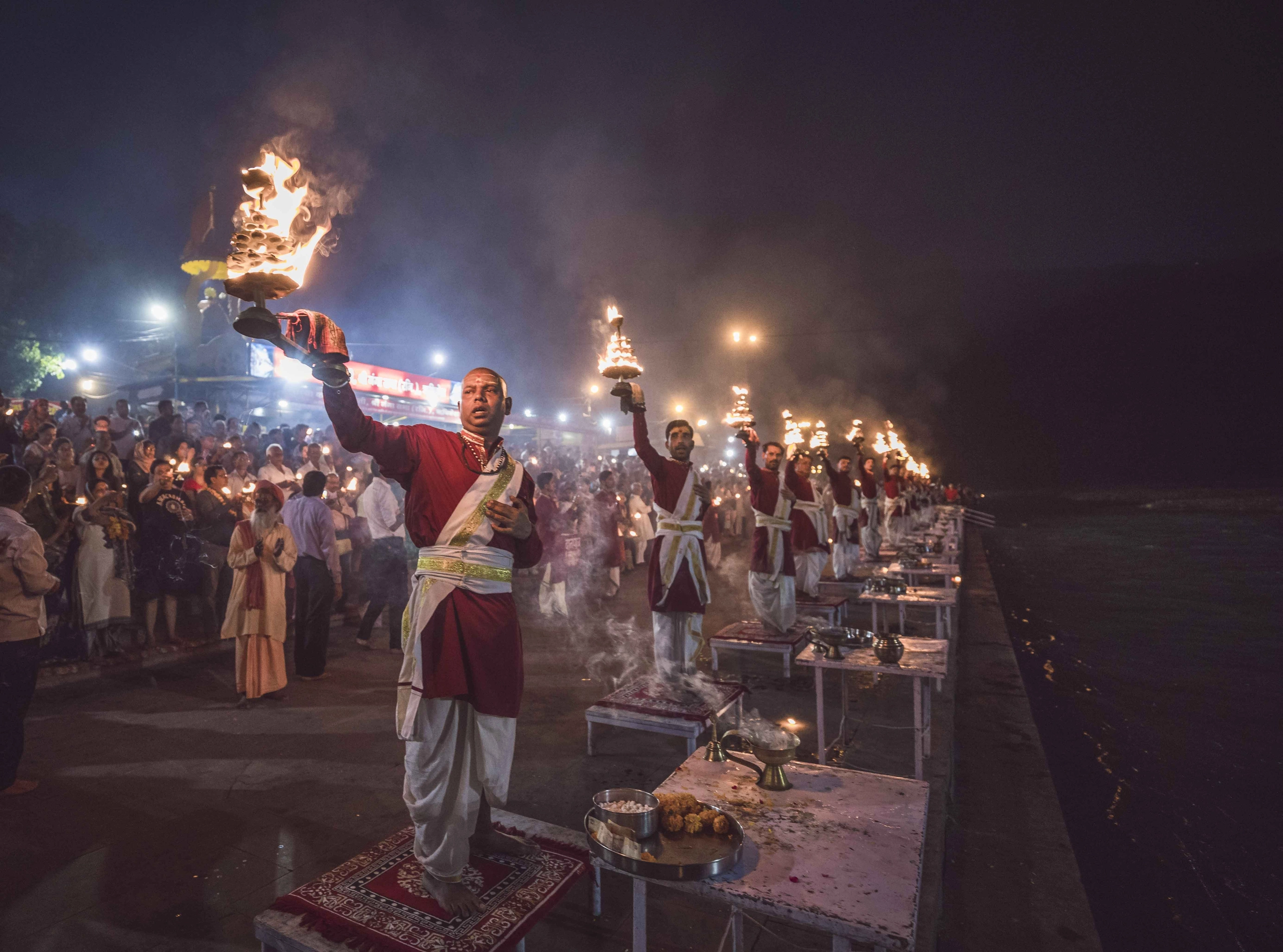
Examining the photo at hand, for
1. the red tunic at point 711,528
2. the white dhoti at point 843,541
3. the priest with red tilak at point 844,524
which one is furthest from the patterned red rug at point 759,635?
the red tunic at point 711,528

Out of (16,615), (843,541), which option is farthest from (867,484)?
(16,615)

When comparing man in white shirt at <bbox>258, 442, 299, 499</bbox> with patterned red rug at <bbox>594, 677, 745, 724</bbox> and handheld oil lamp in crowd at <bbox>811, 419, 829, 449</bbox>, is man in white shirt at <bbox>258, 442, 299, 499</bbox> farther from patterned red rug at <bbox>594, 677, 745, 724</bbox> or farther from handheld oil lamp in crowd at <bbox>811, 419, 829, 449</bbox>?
handheld oil lamp in crowd at <bbox>811, 419, 829, 449</bbox>

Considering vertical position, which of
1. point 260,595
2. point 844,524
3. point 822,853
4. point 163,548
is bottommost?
point 822,853

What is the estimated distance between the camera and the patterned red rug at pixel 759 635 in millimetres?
7484

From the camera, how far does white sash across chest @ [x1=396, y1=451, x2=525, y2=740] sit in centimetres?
286

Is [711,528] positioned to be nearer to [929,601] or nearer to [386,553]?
[929,601]

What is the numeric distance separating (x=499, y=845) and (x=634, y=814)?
1.28m

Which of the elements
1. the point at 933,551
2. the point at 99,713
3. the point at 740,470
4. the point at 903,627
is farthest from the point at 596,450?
the point at 99,713

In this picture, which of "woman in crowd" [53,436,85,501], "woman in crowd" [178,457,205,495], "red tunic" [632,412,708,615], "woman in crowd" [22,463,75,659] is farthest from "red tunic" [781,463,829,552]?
"woman in crowd" [53,436,85,501]

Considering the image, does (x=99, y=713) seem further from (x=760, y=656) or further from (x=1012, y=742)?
(x=1012, y=742)

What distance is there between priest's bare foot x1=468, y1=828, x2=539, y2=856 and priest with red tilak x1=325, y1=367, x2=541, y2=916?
117 millimetres

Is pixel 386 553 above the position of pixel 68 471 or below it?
below

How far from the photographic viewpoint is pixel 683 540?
614cm

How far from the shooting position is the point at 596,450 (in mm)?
39531
